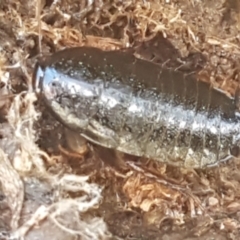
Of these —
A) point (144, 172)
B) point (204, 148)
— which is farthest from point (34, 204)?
point (204, 148)

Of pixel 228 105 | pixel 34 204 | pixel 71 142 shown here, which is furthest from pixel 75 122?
pixel 228 105

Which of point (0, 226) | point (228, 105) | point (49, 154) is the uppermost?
point (228, 105)

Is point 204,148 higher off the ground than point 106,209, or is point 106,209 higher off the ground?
point 204,148

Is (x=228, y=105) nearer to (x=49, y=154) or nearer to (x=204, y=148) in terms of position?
(x=204, y=148)

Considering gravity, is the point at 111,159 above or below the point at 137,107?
below

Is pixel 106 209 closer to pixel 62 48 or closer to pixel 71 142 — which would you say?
pixel 71 142

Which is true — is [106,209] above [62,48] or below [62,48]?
below
